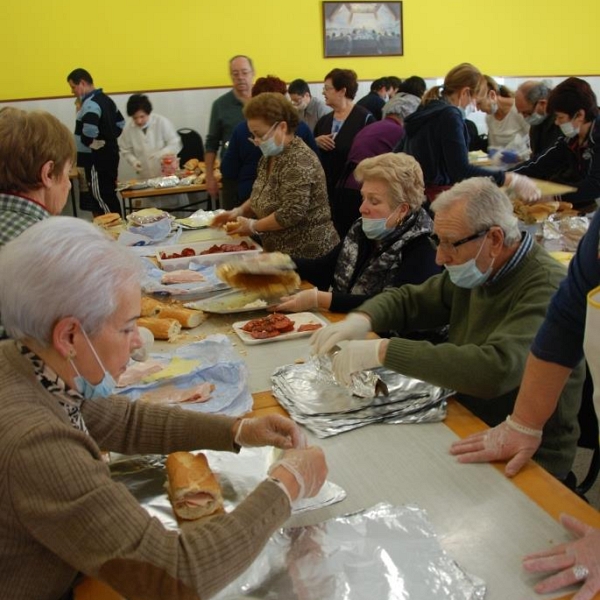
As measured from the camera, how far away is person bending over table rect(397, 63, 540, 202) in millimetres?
3834

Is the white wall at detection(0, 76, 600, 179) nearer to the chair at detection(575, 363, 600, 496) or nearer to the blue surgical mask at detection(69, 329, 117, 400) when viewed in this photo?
the chair at detection(575, 363, 600, 496)

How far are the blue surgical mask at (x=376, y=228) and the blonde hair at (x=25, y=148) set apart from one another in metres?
1.19

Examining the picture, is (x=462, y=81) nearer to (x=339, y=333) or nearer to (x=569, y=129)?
(x=569, y=129)

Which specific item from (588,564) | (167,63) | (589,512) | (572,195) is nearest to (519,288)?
(589,512)

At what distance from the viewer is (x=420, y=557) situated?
119 cm

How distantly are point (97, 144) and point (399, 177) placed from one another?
480 cm

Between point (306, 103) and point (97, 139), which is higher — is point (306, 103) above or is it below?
above

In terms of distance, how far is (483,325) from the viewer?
6.56ft

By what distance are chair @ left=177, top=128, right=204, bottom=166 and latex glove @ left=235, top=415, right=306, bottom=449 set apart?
20.6 ft

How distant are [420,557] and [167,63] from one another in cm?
761

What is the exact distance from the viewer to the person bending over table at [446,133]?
3.83 meters

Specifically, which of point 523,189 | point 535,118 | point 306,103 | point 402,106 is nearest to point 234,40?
point 306,103

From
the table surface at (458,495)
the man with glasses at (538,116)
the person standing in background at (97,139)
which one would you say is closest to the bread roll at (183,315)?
the table surface at (458,495)

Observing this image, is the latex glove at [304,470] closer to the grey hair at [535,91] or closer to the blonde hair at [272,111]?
the blonde hair at [272,111]
